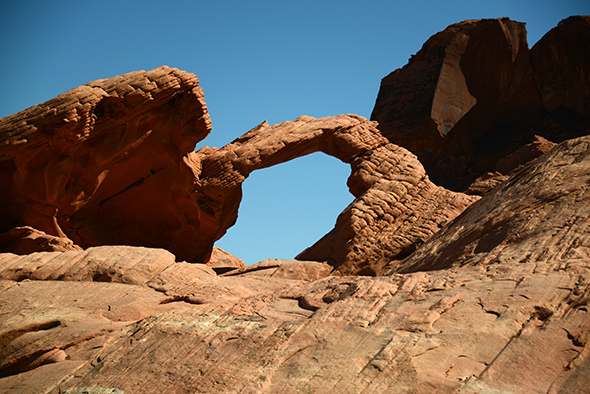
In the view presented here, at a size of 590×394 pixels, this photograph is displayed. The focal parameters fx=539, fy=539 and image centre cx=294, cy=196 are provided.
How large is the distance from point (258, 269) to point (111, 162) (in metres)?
4.02

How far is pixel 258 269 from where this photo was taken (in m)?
11.4

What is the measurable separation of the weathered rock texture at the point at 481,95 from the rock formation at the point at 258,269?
13.1ft

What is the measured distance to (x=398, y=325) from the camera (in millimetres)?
4699

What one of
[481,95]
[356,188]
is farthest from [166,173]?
[481,95]

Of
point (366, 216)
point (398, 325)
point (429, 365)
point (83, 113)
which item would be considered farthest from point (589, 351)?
point (83, 113)

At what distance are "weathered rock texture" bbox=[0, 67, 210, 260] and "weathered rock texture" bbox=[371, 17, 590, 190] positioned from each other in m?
9.89

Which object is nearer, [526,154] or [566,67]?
[526,154]

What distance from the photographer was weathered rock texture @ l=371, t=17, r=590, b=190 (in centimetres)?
1905

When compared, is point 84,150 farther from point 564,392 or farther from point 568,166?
point 564,392

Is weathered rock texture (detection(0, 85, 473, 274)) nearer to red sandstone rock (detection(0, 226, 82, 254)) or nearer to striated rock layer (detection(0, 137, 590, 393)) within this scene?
red sandstone rock (detection(0, 226, 82, 254))

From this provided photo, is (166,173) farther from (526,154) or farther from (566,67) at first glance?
(566,67)

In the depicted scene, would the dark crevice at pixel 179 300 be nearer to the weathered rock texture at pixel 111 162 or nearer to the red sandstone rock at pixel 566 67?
the weathered rock texture at pixel 111 162

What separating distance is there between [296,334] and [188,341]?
4.00 feet

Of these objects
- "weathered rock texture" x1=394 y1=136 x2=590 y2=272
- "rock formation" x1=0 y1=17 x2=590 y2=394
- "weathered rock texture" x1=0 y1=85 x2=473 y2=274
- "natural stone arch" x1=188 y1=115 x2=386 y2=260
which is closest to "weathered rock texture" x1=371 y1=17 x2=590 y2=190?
"rock formation" x1=0 y1=17 x2=590 y2=394
